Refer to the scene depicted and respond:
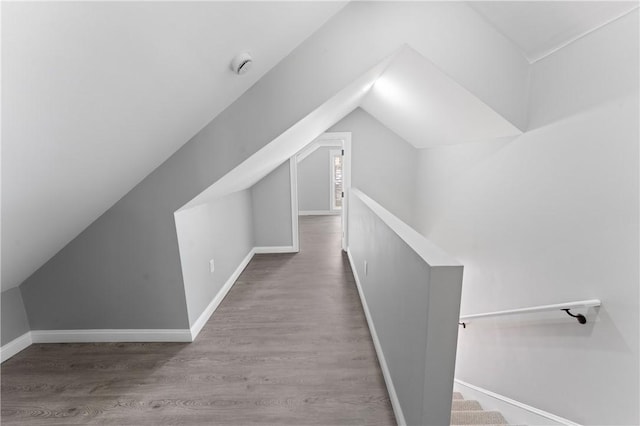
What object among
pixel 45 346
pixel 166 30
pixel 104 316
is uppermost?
pixel 166 30

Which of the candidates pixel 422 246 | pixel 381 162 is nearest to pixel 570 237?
pixel 422 246

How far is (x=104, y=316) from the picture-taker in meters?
2.38

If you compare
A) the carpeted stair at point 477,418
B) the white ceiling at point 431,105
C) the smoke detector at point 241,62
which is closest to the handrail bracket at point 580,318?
the carpeted stair at point 477,418

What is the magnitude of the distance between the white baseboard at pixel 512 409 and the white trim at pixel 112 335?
2438 millimetres

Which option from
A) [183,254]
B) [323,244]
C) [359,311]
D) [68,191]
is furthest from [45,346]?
[323,244]

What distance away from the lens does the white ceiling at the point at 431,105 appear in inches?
83.3

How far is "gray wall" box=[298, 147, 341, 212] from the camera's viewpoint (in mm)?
8109

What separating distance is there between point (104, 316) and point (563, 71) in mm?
3715

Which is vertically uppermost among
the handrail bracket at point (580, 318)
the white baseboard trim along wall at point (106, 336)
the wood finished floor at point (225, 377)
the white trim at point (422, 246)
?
the white trim at point (422, 246)

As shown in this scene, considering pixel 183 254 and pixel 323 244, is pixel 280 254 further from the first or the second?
pixel 183 254

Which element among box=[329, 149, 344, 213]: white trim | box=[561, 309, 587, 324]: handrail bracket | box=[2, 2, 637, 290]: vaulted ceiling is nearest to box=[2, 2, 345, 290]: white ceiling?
box=[2, 2, 637, 290]: vaulted ceiling

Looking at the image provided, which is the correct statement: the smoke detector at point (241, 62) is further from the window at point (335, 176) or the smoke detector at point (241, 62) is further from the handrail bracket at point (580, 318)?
the window at point (335, 176)

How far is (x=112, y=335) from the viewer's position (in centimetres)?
239

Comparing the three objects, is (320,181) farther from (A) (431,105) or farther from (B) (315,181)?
(A) (431,105)
